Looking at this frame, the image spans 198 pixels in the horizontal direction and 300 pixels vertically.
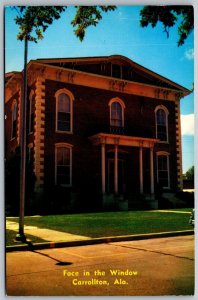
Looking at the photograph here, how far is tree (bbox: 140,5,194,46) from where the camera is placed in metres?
7.03

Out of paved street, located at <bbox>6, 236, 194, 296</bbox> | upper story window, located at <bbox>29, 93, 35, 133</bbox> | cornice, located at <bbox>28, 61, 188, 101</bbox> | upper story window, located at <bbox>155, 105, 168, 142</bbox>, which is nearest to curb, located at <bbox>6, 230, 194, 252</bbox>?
paved street, located at <bbox>6, 236, 194, 296</bbox>

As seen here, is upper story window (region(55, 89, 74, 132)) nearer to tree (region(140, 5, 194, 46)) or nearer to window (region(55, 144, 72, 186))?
window (region(55, 144, 72, 186))

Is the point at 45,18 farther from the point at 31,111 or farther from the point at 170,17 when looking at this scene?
the point at 31,111

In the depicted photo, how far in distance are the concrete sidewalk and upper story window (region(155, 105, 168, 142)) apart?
5.67 meters

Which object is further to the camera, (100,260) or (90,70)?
(90,70)

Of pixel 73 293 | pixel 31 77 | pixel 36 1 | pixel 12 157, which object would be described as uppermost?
pixel 31 77

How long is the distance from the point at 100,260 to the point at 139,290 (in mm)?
1590

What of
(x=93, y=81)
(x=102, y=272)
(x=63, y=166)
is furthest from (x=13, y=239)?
(x=93, y=81)

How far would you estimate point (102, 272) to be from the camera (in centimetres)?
614

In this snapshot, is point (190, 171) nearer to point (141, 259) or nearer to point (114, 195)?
point (141, 259)

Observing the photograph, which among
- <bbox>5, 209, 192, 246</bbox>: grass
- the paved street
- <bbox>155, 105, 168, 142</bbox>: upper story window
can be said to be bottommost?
the paved street

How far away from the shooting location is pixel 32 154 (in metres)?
16.5

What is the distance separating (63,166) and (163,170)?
524 cm

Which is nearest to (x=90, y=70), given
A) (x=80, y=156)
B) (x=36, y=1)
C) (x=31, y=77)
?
(x=31, y=77)
